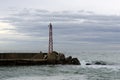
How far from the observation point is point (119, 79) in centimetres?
3816

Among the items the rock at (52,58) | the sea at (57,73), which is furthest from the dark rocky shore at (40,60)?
the sea at (57,73)

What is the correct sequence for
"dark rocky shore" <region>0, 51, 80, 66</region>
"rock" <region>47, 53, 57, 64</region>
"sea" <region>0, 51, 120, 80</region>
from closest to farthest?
"sea" <region>0, 51, 120, 80</region>
"dark rocky shore" <region>0, 51, 80, 66</region>
"rock" <region>47, 53, 57, 64</region>

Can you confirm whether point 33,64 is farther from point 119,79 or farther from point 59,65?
point 119,79

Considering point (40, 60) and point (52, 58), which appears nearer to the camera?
point (52, 58)

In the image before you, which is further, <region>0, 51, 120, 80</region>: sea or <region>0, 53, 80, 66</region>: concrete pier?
<region>0, 53, 80, 66</region>: concrete pier

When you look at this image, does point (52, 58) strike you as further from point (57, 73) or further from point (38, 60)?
point (57, 73)

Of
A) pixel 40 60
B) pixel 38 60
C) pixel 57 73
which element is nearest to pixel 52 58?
pixel 40 60

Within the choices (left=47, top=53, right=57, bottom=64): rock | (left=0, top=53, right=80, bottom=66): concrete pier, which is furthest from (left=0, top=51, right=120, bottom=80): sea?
(left=47, top=53, right=57, bottom=64): rock

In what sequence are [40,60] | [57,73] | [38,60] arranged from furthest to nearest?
[40,60]
[38,60]
[57,73]

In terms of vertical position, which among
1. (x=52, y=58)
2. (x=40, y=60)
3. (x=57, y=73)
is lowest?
(x=57, y=73)

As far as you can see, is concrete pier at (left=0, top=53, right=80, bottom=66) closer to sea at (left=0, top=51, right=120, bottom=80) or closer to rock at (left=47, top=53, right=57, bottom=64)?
rock at (left=47, top=53, right=57, bottom=64)

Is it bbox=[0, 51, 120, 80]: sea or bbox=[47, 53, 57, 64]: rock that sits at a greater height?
bbox=[47, 53, 57, 64]: rock

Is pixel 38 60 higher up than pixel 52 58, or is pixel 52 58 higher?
pixel 52 58

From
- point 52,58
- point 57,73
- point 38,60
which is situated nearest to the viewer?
point 57,73
